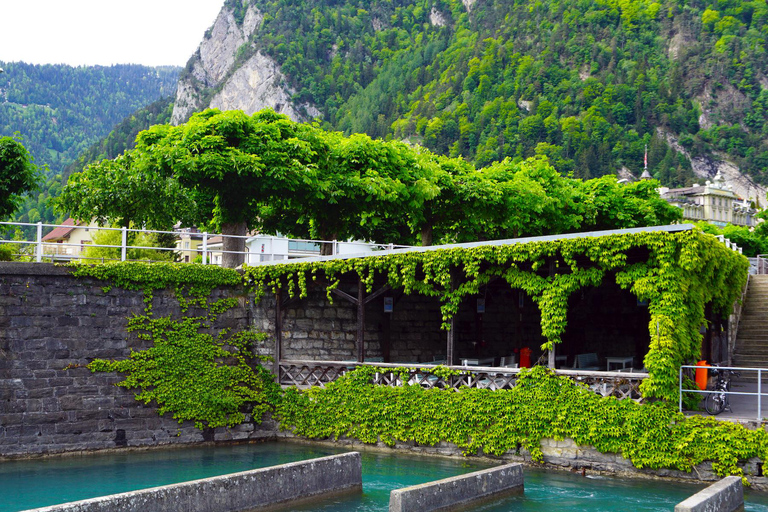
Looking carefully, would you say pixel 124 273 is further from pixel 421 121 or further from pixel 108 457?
pixel 421 121

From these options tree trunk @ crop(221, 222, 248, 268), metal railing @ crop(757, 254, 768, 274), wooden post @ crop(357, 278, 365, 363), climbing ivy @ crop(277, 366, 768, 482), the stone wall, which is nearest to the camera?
climbing ivy @ crop(277, 366, 768, 482)

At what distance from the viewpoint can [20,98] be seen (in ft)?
611

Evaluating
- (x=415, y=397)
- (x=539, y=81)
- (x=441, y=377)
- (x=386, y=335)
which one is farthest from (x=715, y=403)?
(x=539, y=81)

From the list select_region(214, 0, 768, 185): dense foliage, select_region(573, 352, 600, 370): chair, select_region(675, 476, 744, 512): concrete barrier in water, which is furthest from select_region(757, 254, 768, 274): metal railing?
select_region(214, 0, 768, 185): dense foliage

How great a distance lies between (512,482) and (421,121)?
117 m

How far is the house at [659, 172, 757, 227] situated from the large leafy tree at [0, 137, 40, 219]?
112 metres

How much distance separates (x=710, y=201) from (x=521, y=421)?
121536 mm

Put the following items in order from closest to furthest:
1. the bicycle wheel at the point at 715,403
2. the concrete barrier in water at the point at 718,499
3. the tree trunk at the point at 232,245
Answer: the concrete barrier in water at the point at 718,499
the bicycle wheel at the point at 715,403
the tree trunk at the point at 232,245

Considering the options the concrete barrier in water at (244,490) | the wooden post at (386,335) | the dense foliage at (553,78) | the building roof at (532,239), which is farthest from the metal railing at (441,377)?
the dense foliage at (553,78)

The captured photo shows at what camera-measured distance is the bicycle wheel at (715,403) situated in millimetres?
14656

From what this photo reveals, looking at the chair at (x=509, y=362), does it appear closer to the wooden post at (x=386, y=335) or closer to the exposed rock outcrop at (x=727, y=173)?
the wooden post at (x=386, y=335)

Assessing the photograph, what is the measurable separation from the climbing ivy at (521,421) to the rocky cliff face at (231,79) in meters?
127

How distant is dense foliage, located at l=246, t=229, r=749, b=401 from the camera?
563 inches

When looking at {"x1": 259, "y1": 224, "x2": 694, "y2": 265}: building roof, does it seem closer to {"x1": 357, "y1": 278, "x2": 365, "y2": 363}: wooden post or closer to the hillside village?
A: the hillside village
